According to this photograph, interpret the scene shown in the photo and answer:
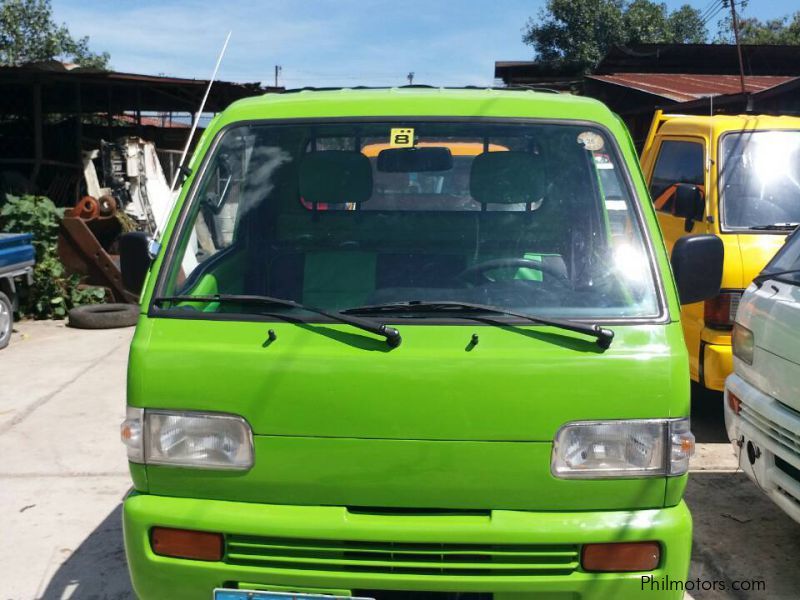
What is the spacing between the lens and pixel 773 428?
3.42 metres

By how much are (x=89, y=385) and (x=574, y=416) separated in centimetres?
540

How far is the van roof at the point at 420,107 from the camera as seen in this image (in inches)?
116

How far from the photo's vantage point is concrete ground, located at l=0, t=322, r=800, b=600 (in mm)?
3596

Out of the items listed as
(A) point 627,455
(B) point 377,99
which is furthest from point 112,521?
(A) point 627,455

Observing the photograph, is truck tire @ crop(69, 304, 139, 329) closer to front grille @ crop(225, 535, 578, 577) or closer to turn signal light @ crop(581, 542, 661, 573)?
front grille @ crop(225, 535, 578, 577)

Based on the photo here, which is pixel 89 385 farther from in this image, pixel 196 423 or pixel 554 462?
pixel 554 462

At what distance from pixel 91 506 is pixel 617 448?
311 centimetres

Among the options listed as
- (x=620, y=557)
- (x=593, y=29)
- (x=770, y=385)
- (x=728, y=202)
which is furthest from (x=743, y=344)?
(x=593, y=29)

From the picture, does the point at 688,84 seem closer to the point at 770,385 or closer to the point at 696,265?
the point at 770,385

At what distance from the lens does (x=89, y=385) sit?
674 cm

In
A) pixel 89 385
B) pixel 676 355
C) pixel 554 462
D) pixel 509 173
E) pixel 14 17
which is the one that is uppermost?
pixel 14 17

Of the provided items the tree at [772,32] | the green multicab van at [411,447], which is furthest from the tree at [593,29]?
the green multicab van at [411,447]

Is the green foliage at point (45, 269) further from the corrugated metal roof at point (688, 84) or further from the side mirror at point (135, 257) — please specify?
the corrugated metal roof at point (688, 84)

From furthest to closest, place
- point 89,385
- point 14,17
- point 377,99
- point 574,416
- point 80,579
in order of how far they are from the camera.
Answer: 1. point 14,17
2. point 89,385
3. point 80,579
4. point 377,99
5. point 574,416
